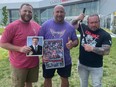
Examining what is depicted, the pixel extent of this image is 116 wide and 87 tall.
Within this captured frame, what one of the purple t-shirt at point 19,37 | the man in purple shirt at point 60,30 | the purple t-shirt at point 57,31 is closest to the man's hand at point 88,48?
the man in purple shirt at point 60,30

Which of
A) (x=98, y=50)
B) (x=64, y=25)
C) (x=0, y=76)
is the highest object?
(x=64, y=25)

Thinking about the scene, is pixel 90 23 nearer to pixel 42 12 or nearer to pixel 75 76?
pixel 75 76

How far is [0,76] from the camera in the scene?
26.5ft

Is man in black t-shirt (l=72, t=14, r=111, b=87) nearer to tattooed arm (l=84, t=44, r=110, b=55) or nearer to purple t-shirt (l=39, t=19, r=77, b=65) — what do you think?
tattooed arm (l=84, t=44, r=110, b=55)

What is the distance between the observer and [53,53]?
16.5ft

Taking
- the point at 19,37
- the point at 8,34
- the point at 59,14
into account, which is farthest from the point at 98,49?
the point at 8,34

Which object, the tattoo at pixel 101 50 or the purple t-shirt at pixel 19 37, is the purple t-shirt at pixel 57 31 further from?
the tattoo at pixel 101 50

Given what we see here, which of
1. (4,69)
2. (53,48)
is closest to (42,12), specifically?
(4,69)

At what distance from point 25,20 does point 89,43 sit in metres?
1.18

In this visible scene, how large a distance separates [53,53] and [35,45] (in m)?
0.41

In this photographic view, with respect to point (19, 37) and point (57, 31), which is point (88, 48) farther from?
point (19, 37)

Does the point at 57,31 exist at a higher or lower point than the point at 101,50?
higher

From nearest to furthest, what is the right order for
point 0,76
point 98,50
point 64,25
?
point 98,50 < point 64,25 < point 0,76

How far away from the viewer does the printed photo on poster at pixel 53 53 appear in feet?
16.3
